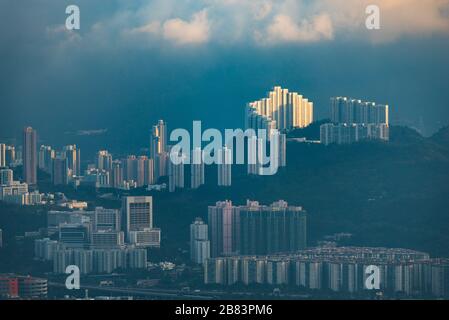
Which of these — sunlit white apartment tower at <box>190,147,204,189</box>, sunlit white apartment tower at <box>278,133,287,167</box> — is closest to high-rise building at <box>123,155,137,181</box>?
sunlit white apartment tower at <box>190,147,204,189</box>

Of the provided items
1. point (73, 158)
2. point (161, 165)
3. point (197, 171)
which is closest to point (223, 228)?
point (197, 171)

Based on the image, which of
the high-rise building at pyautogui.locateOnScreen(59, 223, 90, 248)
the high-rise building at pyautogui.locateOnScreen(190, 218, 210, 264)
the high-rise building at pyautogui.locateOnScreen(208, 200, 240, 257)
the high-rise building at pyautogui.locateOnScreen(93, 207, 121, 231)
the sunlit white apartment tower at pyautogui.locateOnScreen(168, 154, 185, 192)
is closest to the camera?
the high-rise building at pyautogui.locateOnScreen(190, 218, 210, 264)

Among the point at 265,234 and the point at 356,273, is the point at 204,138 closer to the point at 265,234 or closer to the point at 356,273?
the point at 265,234

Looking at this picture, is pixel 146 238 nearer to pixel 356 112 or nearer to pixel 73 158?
pixel 73 158

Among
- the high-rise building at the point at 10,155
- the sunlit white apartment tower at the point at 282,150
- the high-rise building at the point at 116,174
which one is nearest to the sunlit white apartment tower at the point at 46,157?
the high-rise building at the point at 10,155

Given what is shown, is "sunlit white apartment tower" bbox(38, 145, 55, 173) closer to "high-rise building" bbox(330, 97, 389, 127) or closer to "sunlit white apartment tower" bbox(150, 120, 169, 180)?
"sunlit white apartment tower" bbox(150, 120, 169, 180)

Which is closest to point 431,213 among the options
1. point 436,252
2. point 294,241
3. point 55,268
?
point 436,252
